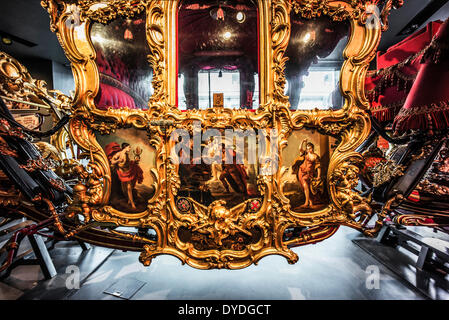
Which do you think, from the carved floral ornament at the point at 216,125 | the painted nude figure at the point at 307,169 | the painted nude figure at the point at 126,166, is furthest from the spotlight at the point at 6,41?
the painted nude figure at the point at 307,169

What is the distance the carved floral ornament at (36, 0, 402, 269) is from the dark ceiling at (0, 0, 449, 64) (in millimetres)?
1726

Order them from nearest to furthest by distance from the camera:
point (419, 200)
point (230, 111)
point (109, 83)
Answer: point (230, 111) → point (109, 83) → point (419, 200)

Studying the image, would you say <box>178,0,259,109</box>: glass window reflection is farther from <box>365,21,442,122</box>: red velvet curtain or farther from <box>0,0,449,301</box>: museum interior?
<box>365,21,442,122</box>: red velvet curtain

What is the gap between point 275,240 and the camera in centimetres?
135

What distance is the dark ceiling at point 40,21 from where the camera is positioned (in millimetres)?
2203

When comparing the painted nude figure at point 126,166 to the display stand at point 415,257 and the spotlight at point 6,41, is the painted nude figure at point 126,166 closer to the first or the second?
the display stand at point 415,257

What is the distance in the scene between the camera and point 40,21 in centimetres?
249

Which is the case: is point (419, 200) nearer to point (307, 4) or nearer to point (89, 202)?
point (307, 4)

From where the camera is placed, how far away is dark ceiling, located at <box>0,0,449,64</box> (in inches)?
86.7

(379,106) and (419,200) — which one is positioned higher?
(379,106)

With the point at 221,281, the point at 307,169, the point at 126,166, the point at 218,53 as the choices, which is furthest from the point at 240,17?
the point at 221,281

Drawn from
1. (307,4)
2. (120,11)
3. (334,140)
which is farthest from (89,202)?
(307,4)

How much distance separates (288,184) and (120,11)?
185cm

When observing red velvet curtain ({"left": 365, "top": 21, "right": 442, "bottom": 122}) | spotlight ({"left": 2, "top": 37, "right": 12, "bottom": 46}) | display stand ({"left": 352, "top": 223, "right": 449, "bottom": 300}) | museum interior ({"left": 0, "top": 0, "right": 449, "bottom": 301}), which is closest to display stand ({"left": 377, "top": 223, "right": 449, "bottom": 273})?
display stand ({"left": 352, "top": 223, "right": 449, "bottom": 300})
